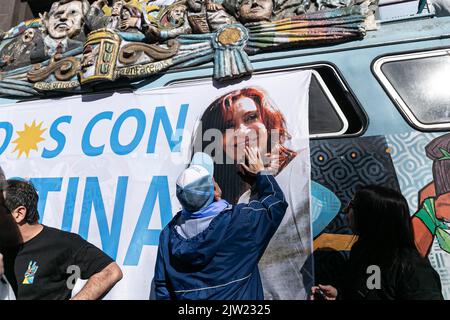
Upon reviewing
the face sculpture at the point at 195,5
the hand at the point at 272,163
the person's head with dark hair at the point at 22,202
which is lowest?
the person's head with dark hair at the point at 22,202

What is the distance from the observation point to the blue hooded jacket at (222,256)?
1.92 meters

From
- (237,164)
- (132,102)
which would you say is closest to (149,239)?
(237,164)

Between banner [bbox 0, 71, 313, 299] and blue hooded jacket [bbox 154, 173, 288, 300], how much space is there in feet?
0.42

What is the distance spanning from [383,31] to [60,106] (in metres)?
2.66

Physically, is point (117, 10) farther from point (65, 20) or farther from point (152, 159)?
point (152, 159)

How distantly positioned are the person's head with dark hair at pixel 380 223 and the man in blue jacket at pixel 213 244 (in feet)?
1.43

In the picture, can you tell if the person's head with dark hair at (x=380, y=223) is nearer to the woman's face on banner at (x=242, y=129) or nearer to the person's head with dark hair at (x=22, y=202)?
the woman's face on banner at (x=242, y=129)

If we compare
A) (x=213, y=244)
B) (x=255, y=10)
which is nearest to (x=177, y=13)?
(x=255, y=10)

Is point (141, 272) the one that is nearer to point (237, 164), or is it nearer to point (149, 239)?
point (149, 239)

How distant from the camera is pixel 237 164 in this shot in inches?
93.5

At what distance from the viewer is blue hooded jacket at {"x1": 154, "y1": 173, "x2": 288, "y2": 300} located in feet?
6.29

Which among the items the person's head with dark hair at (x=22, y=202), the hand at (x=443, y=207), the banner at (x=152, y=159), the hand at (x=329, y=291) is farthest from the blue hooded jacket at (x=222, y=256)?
the person's head with dark hair at (x=22, y=202)

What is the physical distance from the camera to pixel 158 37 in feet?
10.1

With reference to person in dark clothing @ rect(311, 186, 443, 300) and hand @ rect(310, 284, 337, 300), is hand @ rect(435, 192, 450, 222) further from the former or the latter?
hand @ rect(310, 284, 337, 300)
